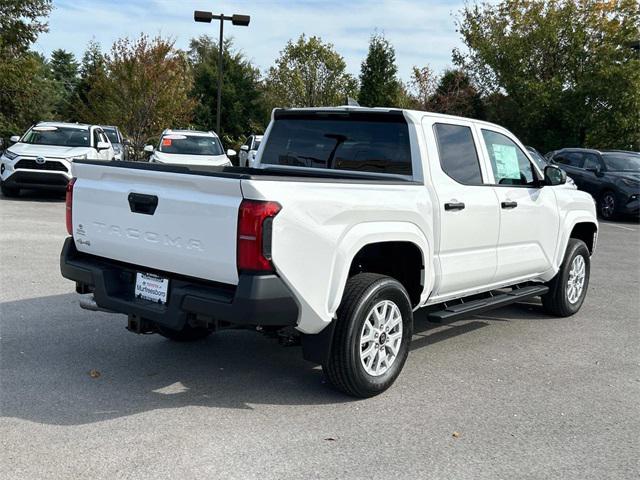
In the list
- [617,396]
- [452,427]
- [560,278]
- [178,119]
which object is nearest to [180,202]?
[452,427]

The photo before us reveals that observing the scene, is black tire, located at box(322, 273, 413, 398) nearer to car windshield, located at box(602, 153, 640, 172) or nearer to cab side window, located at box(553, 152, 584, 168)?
car windshield, located at box(602, 153, 640, 172)

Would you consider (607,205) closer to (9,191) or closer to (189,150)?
(189,150)

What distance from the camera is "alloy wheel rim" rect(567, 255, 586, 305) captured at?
701 centimetres

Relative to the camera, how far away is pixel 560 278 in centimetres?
684

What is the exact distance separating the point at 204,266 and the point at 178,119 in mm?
27386

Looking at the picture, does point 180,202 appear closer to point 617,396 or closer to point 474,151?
point 474,151

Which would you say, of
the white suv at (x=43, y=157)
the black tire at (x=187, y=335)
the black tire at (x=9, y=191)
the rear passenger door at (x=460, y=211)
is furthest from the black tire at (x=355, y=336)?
the black tire at (x=9, y=191)

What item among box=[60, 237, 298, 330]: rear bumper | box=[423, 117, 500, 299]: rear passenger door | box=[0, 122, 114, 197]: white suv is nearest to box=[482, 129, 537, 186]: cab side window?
box=[423, 117, 500, 299]: rear passenger door

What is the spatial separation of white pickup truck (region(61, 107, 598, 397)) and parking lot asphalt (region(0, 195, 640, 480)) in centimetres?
38

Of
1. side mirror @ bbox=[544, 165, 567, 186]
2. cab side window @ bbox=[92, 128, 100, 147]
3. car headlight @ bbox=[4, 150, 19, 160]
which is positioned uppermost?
cab side window @ bbox=[92, 128, 100, 147]

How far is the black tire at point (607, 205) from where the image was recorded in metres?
17.6

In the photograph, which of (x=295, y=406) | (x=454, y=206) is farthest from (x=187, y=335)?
(x=454, y=206)

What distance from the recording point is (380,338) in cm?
451

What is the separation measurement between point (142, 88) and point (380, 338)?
25.6 meters
